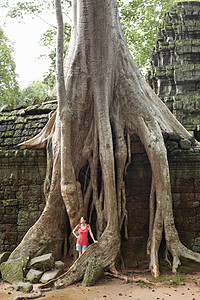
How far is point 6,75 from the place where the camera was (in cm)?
1730

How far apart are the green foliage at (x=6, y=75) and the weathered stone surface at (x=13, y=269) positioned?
13.1 metres

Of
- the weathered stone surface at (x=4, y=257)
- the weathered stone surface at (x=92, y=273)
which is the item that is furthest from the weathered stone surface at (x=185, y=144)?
the weathered stone surface at (x=4, y=257)

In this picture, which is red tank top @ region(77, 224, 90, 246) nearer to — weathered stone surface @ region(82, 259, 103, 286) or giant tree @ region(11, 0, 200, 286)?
giant tree @ region(11, 0, 200, 286)

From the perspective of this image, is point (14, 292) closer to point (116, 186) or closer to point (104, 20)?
point (116, 186)

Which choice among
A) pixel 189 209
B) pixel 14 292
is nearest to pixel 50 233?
pixel 14 292

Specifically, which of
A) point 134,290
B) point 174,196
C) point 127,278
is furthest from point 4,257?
point 174,196

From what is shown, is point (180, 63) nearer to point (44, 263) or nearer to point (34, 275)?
point (44, 263)

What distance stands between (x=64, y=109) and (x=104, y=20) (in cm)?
193

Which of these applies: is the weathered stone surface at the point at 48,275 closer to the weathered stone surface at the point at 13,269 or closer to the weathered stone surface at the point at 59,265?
the weathered stone surface at the point at 59,265

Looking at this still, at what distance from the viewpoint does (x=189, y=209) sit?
6398 mm

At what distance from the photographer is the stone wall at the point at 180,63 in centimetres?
1025

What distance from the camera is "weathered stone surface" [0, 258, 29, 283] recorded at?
5.26 m

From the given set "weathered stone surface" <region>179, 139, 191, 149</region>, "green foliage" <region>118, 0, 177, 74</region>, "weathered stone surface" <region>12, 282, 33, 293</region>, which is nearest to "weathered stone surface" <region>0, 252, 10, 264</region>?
"weathered stone surface" <region>12, 282, 33, 293</region>

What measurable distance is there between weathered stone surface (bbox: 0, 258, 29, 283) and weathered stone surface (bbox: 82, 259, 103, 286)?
39.3 inches
